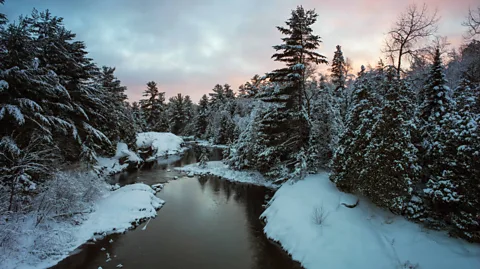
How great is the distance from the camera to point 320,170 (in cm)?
1842

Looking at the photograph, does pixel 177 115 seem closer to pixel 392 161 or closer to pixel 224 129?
pixel 224 129

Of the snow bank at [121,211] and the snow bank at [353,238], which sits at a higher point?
the snow bank at [353,238]

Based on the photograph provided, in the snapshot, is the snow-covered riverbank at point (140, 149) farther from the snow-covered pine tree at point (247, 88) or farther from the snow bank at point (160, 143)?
the snow-covered pine tree at point (247, 88)

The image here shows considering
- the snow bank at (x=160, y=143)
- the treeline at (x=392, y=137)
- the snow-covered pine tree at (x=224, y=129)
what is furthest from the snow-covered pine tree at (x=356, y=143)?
the snow-covered pine tree at (x=224, y=129)

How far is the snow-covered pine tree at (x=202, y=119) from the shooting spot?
221 feet

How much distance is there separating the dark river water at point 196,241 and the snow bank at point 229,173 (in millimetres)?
3512

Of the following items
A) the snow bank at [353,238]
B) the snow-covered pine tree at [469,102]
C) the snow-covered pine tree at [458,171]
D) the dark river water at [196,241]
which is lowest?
the dark river water at [196,241]

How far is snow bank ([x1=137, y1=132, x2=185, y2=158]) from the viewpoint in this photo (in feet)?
124

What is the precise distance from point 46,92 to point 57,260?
28.5ft

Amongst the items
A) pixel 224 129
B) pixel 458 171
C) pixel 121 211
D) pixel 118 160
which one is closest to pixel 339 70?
pixel 224 129

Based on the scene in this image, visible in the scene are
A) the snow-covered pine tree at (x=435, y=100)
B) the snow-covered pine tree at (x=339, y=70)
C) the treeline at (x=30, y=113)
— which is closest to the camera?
the treeline at (x=30, y=113)

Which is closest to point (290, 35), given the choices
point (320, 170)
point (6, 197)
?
point (320, 170)

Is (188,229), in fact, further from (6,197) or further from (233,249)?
(6,197)

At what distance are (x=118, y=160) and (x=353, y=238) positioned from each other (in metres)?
26.5
